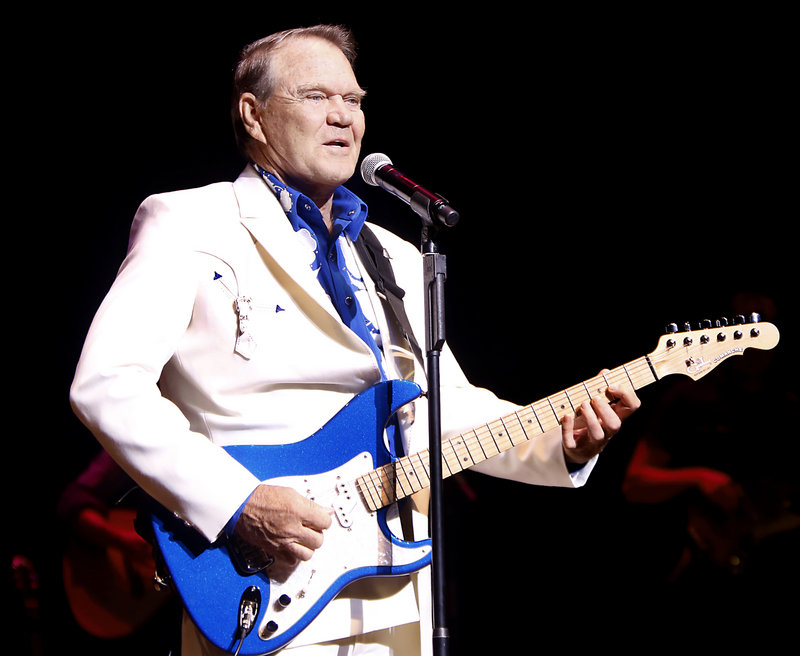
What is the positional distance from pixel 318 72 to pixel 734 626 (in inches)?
108

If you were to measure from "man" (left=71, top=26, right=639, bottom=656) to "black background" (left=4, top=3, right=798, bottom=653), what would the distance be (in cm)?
113

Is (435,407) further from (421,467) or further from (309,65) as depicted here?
(309,65)

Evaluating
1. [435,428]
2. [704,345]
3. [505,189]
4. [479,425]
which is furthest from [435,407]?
[505,189]

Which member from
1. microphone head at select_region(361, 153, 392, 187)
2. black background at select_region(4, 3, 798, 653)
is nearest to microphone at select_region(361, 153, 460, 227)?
microphone head at select_region(361, 153, 392, 187)

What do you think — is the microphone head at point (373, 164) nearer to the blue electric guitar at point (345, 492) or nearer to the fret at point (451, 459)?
the blue electric guitar at point (345, 492)

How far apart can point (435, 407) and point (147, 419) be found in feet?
1.99

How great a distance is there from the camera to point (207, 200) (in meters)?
2.04

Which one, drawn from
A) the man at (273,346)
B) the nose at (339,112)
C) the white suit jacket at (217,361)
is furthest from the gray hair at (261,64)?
the white suit jacket at (217,361)

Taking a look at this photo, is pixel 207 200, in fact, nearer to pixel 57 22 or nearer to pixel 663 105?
pixel 57 22

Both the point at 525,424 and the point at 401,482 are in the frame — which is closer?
the point at 401,482

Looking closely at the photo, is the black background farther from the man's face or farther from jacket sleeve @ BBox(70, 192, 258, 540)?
jacket sleeve @ BBox(70, 192, 258, 540)

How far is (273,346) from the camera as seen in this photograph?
1884 millimetres

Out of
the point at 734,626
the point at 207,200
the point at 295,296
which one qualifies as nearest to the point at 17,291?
the point at 207,200

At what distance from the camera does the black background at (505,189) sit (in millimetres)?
3277
